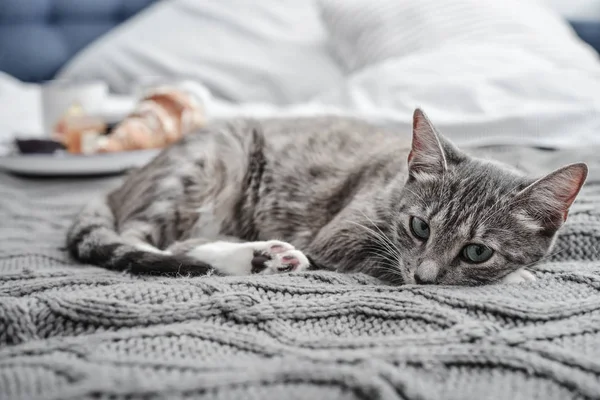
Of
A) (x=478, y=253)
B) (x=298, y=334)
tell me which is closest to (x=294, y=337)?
(x=298, y=334)

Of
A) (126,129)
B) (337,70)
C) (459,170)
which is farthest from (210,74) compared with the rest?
(459,170)

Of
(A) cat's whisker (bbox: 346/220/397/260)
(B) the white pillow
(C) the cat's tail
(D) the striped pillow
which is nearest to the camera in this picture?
(C) the cat's tail

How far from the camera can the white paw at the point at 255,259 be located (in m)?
1.43

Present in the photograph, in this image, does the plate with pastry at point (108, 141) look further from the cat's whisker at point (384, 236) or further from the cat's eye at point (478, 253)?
the cat's eye at point (478, 253)

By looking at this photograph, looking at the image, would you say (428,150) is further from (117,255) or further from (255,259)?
(117,255)

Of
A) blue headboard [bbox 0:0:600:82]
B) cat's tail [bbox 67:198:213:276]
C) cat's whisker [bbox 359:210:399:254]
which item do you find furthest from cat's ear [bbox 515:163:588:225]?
blue headboard [bbox 0:0:600:82]

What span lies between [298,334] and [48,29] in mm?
3550

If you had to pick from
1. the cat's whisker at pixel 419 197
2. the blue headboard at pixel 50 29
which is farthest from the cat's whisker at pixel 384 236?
the blue headboard at pixel 50 29

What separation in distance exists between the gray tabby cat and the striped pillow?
939mm

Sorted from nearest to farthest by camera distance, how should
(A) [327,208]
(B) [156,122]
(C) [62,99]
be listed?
(A) [327,208], (B) [156,122], (C) [62,99]

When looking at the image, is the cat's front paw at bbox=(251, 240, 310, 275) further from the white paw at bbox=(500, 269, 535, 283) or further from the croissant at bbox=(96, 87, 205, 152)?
the croissant at bbox=(96, 87, 205, 152)

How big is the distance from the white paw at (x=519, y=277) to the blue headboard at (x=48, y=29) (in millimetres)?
3437

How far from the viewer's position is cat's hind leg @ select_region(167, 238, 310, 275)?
56.4 inches

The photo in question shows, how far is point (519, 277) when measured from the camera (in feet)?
4.32
